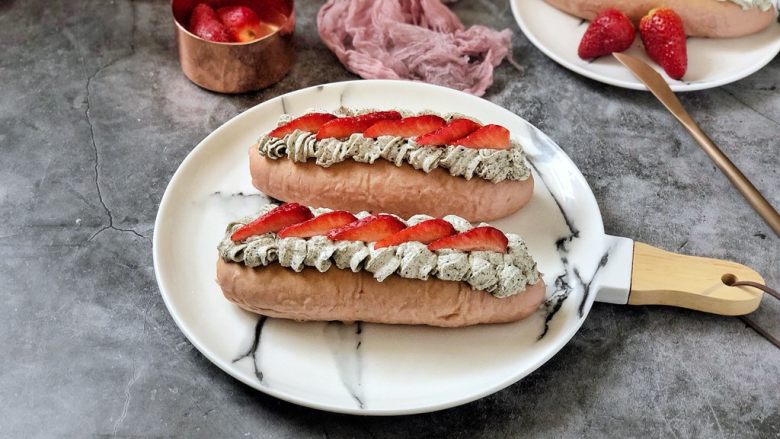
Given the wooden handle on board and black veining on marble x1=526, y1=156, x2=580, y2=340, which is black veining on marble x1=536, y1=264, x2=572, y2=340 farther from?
the wooden handle on board

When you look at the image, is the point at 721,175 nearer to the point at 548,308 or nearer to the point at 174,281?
the point at 548,308

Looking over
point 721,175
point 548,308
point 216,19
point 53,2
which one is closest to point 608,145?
point 721,175

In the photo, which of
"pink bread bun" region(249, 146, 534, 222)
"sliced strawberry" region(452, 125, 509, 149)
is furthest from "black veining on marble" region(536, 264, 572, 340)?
"sliced strawberry" region(452, 125, 509, 149)

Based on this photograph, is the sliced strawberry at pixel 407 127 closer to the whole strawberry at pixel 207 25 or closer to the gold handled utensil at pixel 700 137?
the whole strawberry at pixel 207 25

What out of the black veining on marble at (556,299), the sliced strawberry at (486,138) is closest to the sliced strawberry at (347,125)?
the sliced strawberry at (486,138)

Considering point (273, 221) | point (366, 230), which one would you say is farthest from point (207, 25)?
point (366, 230)

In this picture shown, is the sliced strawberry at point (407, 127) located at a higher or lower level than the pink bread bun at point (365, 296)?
higher
